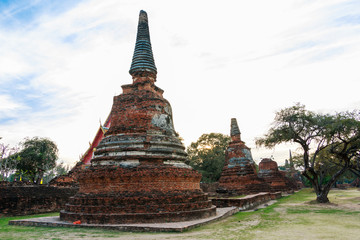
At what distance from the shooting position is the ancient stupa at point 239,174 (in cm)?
2111

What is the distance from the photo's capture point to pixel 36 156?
3394 centimetres

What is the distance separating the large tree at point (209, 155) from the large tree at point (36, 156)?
18.9 metres

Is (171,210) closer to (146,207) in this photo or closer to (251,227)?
(146,207)

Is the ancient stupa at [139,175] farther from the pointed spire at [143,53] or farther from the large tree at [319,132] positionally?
the large tree at [319,132]

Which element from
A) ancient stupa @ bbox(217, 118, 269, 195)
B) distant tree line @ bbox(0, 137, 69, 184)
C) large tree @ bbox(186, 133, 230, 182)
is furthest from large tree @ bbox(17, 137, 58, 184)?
ancient stupa @ bbox(217, 118, 269, 195)

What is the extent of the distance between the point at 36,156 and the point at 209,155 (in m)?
22.5

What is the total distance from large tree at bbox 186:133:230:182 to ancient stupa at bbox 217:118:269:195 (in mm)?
12826

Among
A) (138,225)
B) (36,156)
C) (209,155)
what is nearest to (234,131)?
(209,155)

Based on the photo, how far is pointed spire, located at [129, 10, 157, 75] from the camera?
12523mm

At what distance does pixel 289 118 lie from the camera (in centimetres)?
1627

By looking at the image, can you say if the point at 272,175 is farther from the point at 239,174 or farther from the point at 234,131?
the point at 239,174

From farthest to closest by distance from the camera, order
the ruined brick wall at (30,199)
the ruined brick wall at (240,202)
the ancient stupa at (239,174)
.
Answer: the ancient stupa at (239,174), the ruined brick wall at (240,202), the ruined brick wall at (30,199)

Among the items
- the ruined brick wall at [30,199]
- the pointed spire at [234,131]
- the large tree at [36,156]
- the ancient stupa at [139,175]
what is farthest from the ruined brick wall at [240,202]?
the large tree at [36,156]

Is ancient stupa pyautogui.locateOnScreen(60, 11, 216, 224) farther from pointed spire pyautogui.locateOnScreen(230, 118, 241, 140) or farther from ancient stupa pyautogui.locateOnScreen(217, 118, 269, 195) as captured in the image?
pointed spire pyautogui.locateOnScreen(230, 118, 241, 140)
